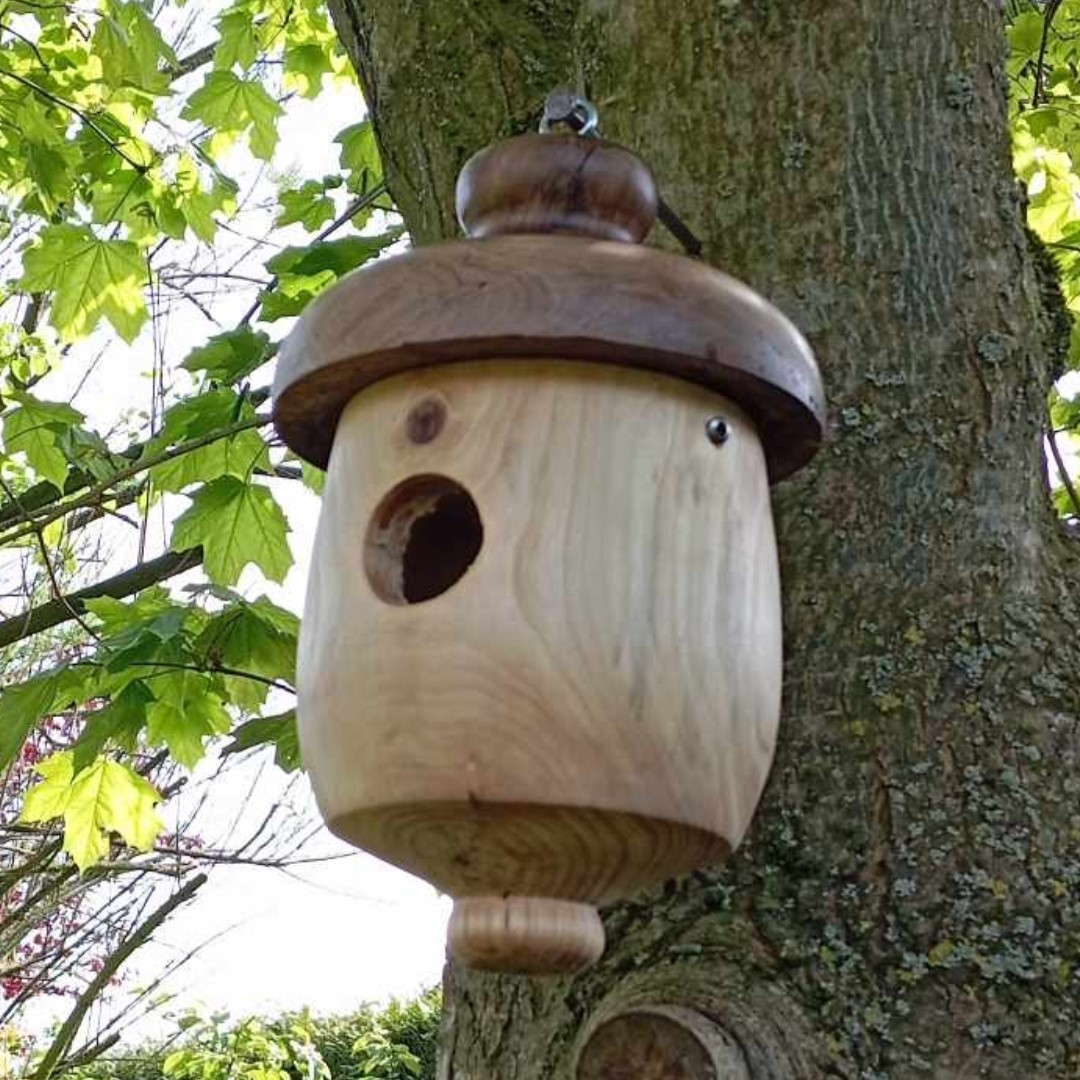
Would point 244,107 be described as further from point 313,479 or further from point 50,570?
point 50,570

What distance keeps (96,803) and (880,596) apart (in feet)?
4.50

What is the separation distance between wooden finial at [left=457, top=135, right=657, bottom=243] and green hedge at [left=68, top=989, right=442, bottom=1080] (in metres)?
3.52

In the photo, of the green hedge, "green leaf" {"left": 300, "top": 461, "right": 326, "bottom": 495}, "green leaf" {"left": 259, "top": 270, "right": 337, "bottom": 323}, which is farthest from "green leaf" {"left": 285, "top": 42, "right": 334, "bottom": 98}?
the green hedge

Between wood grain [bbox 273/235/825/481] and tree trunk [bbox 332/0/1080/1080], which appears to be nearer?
wood grain [bbox 273/235/825/481]

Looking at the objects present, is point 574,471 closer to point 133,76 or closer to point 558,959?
point 558,959

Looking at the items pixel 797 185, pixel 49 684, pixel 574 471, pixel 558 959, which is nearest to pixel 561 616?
pixel 574 471

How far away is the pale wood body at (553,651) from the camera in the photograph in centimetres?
71

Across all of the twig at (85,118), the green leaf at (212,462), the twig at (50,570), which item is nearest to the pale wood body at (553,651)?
the green leaf at (212,462)

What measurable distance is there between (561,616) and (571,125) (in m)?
0.33

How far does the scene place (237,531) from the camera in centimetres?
184

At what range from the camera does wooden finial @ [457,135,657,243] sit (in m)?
0.83

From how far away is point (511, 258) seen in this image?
29.5 inches

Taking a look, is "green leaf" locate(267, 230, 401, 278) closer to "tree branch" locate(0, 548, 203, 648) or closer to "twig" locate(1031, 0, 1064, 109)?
"twig" locate(1031, 0, 1064, 109)

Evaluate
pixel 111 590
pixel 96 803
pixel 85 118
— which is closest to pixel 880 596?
pixel 96 803
